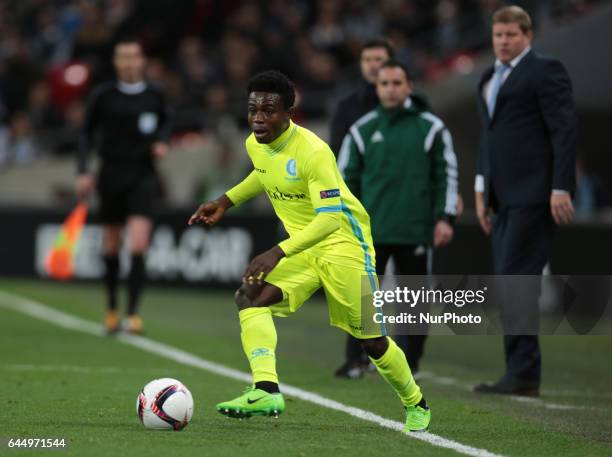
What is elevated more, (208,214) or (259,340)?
(208,214)

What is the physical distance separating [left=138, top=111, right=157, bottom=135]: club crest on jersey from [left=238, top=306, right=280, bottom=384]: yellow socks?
6420 millimetres

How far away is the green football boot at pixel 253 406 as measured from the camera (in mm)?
6941

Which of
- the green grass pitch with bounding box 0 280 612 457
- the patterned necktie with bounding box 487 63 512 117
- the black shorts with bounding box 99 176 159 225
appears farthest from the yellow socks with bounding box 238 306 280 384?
the black shorts with bounding box 99 176 159 225

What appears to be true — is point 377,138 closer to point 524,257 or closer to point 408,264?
point 408,264

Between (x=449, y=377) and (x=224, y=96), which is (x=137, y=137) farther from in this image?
(x=224, y=96)

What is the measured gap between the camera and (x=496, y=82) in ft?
30.5

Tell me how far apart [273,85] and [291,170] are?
446mm

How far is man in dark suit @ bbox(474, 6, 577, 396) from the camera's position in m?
9.00

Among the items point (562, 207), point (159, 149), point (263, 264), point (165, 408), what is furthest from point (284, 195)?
point (159, 149)

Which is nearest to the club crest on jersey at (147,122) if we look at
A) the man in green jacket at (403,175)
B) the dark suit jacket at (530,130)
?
the man in green jacket at (403,175)

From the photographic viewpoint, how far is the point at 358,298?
716 cm

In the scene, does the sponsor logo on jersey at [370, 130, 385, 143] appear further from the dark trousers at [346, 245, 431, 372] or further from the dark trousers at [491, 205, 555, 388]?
the dark trousers at [491, 205, 555, 388]

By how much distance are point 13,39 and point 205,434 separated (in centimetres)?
1940

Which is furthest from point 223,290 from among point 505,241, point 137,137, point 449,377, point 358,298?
point 358,298
